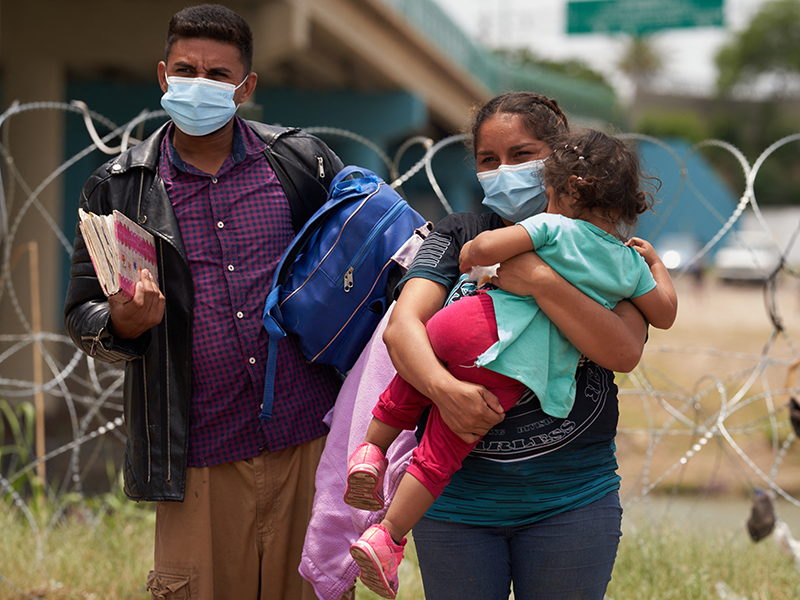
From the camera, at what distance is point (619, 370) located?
5.83ft

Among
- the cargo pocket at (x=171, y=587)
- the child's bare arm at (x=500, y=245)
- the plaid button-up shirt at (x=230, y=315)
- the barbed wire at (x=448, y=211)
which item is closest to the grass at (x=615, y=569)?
the barbed wire at (x=448, y=211)

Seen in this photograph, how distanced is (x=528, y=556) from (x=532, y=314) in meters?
0.51

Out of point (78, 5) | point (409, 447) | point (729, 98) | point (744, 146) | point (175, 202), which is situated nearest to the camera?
point (409, 447)

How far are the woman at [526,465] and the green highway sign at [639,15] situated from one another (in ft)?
71.4

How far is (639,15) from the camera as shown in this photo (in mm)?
21953

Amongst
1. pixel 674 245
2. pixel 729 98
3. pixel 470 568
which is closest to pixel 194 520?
pixel 470 568

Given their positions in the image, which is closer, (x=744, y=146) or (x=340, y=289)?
(x=340, y=289)

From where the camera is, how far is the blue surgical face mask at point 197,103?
211 cm

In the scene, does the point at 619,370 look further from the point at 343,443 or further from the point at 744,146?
the point at 744,146

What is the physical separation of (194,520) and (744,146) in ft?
152

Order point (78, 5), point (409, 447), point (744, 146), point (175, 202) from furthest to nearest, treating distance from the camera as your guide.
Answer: point (744, 146) < point (78, 5) < point (175, 202) < point (409, 447)

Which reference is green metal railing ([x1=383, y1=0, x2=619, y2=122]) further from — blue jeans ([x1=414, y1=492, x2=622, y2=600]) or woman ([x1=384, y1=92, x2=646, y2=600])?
blue jeans ([x1=414, y1=492, x2=622, y2=600])

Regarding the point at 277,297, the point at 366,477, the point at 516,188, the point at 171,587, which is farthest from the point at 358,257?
the point at 171,587

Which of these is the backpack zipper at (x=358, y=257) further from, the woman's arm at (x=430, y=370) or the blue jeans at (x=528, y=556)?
the blue jeans at (x=528, y=556)
